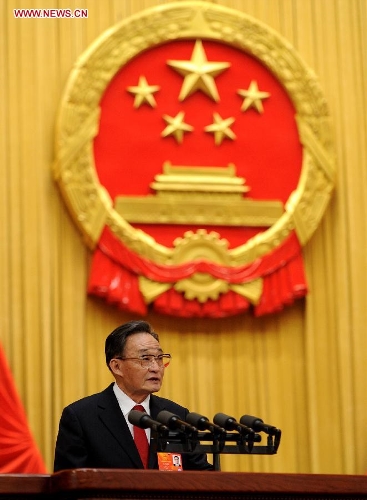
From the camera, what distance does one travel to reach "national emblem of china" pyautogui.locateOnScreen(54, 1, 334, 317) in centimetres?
588

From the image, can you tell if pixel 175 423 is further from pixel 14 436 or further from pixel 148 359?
pixel 14 436

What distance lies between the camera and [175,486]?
317cm

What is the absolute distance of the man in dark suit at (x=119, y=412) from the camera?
161 inches

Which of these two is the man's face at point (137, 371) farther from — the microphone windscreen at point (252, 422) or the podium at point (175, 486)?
the podium at point (175, 486)

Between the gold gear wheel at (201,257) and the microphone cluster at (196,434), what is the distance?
7.66ft

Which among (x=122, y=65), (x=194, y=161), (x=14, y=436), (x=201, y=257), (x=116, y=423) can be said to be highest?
(x=122, y=65)

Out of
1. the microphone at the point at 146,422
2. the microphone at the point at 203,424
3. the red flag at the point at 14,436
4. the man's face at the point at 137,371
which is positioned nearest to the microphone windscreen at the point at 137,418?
the microphone at the point at 146,422

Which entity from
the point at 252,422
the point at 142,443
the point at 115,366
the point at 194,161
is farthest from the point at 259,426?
the point at 194,161

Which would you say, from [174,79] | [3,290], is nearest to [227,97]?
[174,79]

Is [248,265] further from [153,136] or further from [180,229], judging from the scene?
[153,136]

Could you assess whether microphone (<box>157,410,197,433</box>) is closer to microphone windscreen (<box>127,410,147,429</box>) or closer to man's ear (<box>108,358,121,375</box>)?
microphone windscreen (<box>127,410,147,429</box>)

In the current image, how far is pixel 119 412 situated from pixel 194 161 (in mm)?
2201

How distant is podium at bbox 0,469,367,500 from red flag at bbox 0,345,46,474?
6.83ft

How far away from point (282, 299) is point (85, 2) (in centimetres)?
198
